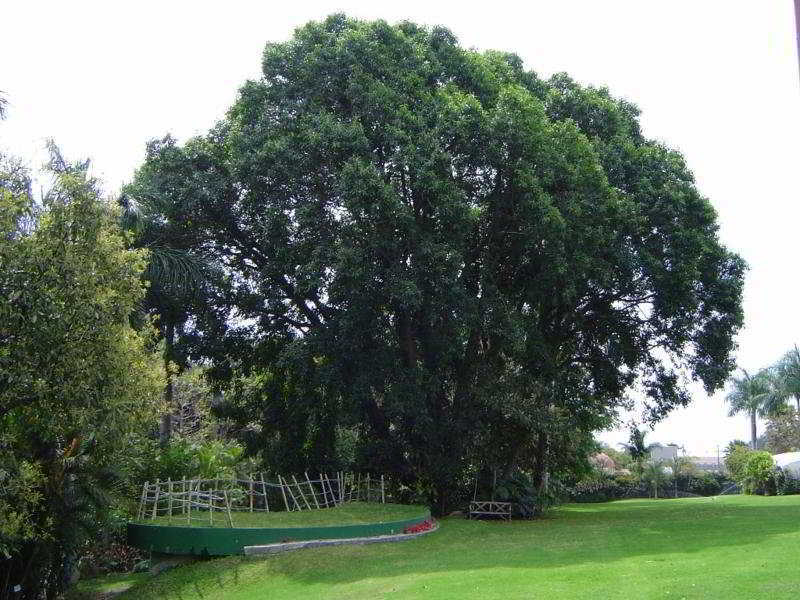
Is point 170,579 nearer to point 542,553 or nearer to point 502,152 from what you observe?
point 542,553

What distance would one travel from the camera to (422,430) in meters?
25.3

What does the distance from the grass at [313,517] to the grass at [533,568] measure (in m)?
1.25

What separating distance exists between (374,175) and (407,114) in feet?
8.86

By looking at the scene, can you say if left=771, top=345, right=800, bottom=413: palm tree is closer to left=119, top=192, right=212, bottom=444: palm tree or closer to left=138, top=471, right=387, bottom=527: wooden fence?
left=138, top=471, right=387, bottom=527: wooden fence

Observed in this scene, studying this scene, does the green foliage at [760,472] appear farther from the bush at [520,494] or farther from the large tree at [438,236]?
the bush at [520,494]

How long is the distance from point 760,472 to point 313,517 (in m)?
30.8

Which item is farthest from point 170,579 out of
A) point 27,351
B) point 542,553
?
point 542,553

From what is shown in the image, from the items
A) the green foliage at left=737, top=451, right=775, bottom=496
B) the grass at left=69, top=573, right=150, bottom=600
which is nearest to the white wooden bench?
the grass at left=69, top=573, right=150, bottom=600

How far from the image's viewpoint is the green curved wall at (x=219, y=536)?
17.5 metres

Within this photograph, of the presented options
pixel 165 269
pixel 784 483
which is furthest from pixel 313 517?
pixel 784 483

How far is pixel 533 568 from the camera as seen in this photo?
1470cm

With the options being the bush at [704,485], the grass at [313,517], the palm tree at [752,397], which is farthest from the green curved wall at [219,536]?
the palm tree at [752,397]

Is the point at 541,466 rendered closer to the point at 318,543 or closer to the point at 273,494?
the point at 273,494

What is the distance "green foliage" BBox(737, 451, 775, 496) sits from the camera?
140 feet
